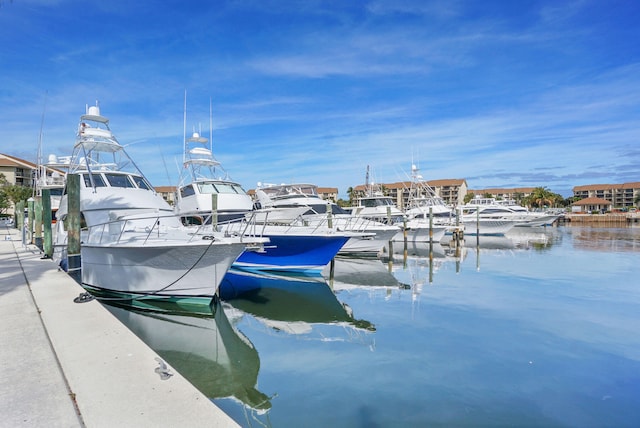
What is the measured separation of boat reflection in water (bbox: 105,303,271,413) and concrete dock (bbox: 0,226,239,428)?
162 centimetres

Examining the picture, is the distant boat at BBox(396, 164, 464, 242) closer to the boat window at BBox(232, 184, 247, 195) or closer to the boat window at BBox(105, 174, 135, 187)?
the boat window at BBox(232, 184, 247, 195)

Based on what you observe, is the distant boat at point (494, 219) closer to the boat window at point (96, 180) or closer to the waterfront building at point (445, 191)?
the boat window at point (96, 180)

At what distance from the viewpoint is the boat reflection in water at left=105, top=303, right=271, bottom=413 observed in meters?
6.19

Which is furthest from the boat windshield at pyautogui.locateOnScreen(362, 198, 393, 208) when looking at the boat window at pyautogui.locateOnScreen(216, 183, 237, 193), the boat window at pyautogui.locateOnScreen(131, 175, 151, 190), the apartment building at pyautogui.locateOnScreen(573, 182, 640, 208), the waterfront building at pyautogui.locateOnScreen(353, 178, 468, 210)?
the apartment building at pyautogui.locateOnScreen(573, 182, 640, 208)

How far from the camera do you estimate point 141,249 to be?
9.64 meters

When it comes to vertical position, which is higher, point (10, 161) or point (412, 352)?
point (10, 161)

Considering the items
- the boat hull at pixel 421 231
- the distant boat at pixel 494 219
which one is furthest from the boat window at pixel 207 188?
the distant boat at pixel 494 219

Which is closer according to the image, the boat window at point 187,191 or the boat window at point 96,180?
the boat window at point 96,180

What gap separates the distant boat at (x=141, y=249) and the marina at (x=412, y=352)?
2.53 feet

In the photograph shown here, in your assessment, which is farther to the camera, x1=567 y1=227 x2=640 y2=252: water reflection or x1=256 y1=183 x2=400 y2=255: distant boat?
x1=567 y1=227 x2=640 y2=252: water reflection

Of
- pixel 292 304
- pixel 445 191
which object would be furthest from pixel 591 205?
pixel 292 304

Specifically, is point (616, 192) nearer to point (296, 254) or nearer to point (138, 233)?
point (296, 254)

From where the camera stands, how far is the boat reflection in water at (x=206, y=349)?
6191 mm

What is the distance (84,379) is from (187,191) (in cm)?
1524
